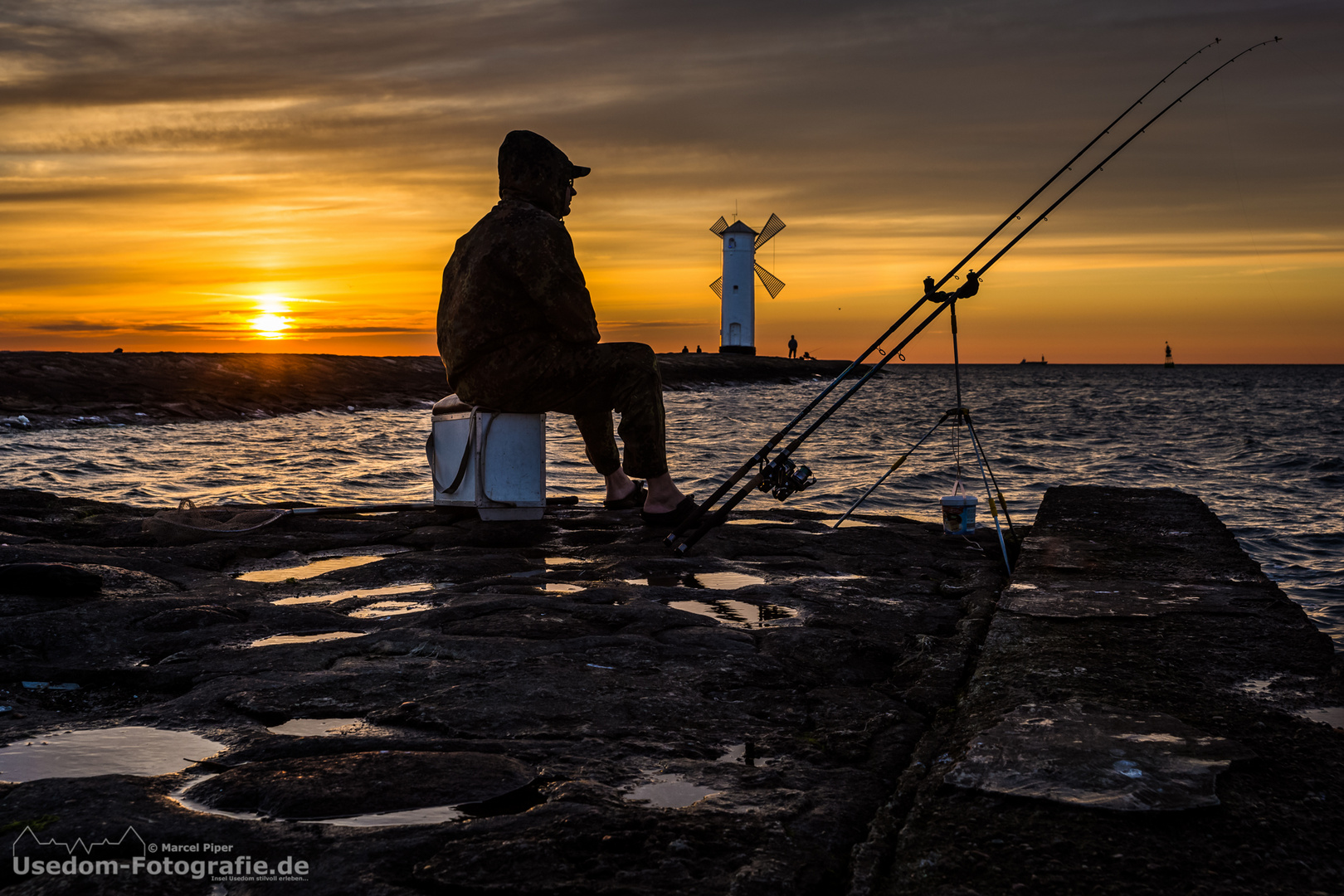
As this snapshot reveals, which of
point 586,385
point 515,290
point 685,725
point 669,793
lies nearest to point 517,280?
point 515,290

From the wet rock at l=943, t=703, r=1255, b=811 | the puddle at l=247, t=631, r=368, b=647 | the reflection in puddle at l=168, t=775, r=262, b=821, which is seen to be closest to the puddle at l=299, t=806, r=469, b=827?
the reflection in puddle at l=168, t=775, r=262, b=821

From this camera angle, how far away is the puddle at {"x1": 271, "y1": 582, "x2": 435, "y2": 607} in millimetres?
3879

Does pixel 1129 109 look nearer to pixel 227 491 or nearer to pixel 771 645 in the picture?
pixel 771 645

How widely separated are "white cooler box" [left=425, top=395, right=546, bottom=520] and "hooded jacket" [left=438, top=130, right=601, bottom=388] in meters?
0.35

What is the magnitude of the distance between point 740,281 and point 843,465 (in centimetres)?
5502

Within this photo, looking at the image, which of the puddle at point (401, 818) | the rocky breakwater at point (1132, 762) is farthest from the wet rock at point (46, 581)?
the rocky breakwater at point (1132, 762)

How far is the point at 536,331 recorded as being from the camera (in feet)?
18.7

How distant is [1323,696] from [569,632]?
6.82 feet

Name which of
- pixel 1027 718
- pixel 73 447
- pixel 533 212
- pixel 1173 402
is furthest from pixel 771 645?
pixel 1173 402

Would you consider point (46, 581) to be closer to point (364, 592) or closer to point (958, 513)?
point (364, 592)

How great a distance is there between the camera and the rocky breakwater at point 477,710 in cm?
168

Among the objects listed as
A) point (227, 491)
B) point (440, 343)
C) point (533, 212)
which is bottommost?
point (227, 491)

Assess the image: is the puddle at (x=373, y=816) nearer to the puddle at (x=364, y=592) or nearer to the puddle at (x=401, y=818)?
the puddle at (x=401, y=818)

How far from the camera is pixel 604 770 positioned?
6.79 feet
